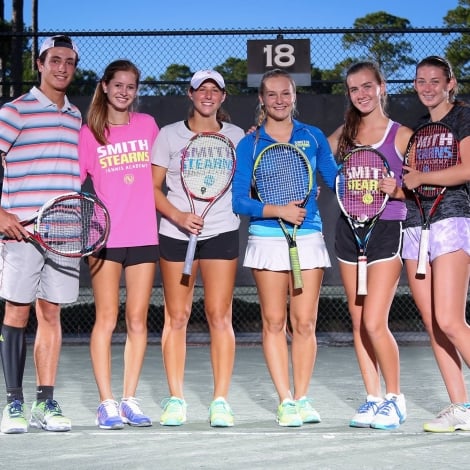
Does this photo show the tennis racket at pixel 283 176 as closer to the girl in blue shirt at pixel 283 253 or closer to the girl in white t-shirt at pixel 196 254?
the girl in blue shirt at pixel 283 253

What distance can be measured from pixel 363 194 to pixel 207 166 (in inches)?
31.9

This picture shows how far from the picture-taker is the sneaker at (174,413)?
18.7ft

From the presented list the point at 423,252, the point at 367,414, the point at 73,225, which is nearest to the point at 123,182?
the point at 73,225

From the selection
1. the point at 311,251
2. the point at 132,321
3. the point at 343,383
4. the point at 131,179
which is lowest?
the point at 343,383

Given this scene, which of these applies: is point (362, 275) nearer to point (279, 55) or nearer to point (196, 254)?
point (196, 254)

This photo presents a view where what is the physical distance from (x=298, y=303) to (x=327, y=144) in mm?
833

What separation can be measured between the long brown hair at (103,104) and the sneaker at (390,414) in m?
1.91

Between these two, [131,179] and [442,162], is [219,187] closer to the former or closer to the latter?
[131,179]

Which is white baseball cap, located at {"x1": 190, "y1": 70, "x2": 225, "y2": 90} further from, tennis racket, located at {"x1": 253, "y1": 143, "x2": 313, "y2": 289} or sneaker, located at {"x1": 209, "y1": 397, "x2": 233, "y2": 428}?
sneaker, located at {"x1": 209, "y1": 397, "x2": 233, "y2": 428}

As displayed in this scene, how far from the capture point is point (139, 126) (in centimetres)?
575

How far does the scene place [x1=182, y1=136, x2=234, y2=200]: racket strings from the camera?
5.68 meters

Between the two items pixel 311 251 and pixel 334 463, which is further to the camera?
pixel 311 251

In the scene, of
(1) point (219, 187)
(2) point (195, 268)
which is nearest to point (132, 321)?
(2) point (195, 268)

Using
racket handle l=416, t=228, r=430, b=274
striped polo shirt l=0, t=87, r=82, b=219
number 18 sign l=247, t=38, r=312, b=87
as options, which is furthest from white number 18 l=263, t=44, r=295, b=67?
racket handle l=416, t=228, r=430, b=274
